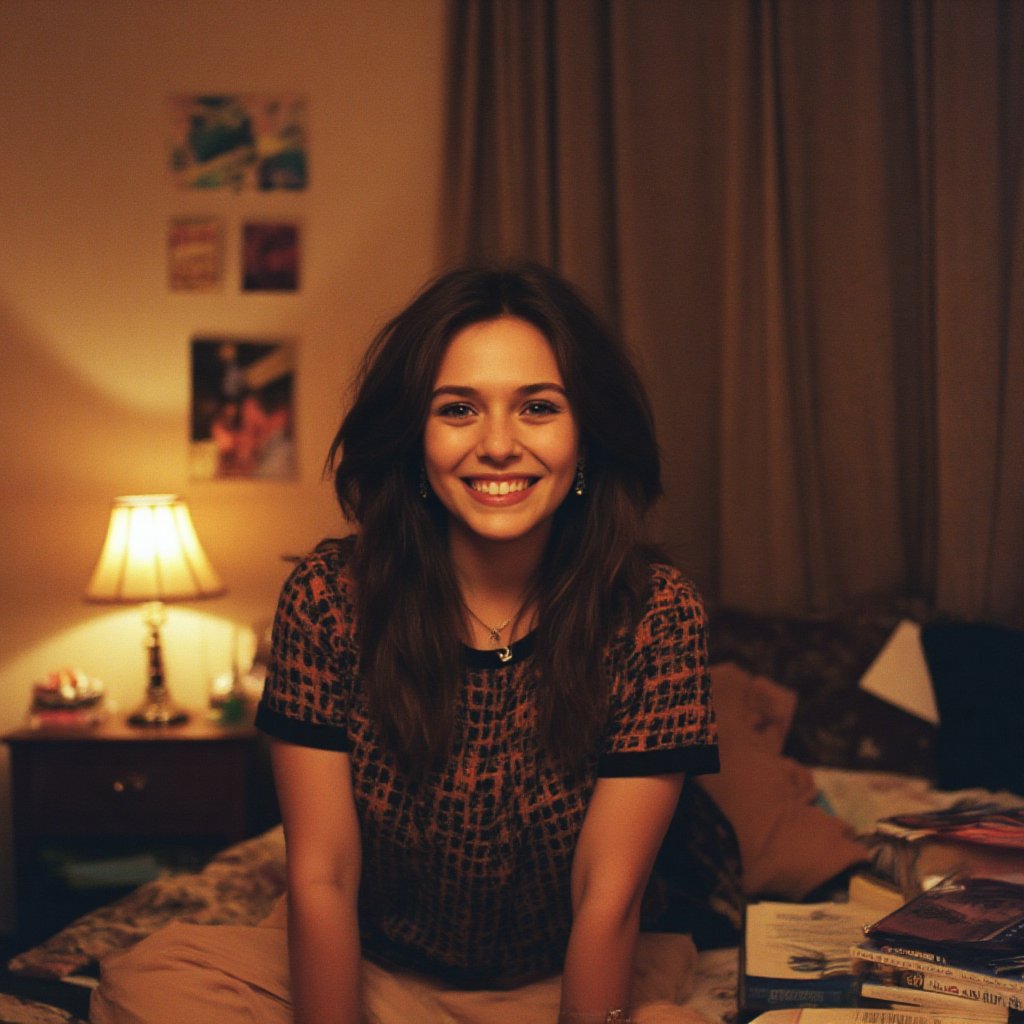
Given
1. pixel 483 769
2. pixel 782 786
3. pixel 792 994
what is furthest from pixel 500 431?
pixel 782 786

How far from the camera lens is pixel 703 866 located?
1.79 metres

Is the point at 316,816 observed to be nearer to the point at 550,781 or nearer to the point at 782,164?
the point at 550,781

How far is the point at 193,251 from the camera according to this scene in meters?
3.11

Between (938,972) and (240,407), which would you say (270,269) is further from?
(938,972)

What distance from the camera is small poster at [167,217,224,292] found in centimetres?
311

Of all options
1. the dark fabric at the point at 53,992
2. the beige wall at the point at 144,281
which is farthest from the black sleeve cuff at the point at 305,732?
the beige wall at the point at 144,281

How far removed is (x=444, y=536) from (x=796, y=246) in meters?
1.55

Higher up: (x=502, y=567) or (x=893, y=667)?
(x=502, y=567)

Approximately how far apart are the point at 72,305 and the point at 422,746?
221cm

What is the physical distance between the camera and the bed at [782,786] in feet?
5.31

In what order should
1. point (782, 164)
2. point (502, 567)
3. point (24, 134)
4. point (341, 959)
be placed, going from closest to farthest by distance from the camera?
point (341, 959) → point (502, 567) → point (782, 164) → point (24, 134)

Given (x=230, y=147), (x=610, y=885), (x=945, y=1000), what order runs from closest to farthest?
(x=945, y=1000) < (x=610, y=885) < (x=230, y=147)

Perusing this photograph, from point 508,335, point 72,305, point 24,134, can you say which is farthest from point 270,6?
point 508,335

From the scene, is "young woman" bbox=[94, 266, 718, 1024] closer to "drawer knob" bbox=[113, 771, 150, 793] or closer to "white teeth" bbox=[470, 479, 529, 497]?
"white teeth" bbox=[470, 479, 529, 497]
